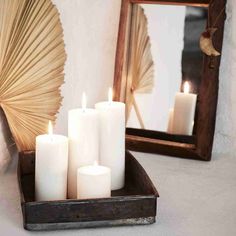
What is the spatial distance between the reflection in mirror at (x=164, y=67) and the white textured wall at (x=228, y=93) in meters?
0.06

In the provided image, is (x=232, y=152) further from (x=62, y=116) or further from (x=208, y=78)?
(x=62, y=116)

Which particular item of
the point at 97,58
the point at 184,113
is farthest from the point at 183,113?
the point at 97,58

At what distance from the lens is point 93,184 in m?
0.70

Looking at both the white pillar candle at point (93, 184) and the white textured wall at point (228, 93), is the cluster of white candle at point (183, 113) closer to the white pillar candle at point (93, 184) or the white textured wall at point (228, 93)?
the white textured wall at point (228, 93)

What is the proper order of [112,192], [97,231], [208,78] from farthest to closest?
[208,78] → [112,192] → [97,231]

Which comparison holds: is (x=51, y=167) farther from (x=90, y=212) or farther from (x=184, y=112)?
(x=184, y=112)

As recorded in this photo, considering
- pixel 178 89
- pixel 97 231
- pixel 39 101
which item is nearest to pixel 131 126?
pixel 178 89

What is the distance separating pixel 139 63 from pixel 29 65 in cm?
24

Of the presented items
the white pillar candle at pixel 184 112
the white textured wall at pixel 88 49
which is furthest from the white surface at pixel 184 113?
the white textured wall at pixel 88 49

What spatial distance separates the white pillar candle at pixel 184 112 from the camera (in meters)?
0.97

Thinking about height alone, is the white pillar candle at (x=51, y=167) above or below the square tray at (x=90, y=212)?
above

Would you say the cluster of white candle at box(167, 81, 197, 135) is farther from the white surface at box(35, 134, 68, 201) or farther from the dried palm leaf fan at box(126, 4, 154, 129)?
the white surface at box(35, 134, 68, 201)

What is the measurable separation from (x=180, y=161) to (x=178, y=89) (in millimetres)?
136

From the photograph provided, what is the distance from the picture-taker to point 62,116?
1.02 metres
